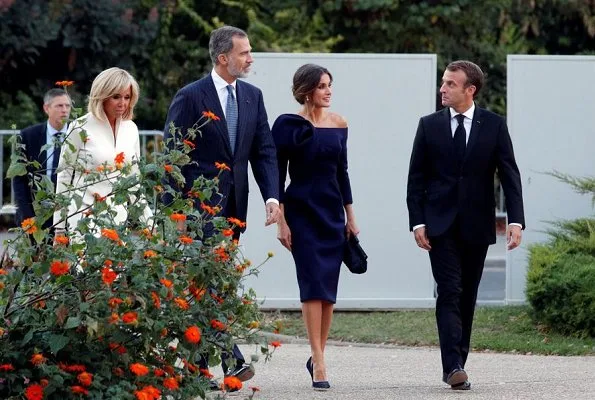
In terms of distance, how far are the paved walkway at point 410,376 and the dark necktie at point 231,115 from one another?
1376mm

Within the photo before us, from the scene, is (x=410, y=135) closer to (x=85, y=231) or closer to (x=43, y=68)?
(x=85, y=231)

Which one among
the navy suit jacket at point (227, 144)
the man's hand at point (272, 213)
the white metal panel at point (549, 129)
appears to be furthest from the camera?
the white metal panel at point (549, 129)

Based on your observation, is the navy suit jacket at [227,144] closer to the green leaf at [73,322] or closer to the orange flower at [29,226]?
the orange flower at [29,226]

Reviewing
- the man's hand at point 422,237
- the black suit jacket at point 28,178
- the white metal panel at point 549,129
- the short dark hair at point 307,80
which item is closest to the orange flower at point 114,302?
the man's hand at point 422,237

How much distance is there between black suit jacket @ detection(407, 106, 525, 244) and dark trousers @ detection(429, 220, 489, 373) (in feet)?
0.28

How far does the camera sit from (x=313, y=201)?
8094mm

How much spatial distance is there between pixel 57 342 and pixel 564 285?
5217mm

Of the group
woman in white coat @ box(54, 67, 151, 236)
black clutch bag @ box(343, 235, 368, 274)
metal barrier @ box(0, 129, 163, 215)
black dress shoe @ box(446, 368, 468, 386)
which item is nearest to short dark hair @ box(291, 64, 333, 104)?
black clutch bag @ box(343, 235, 368, 274)

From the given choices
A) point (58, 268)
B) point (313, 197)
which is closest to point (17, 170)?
point (58, 268)

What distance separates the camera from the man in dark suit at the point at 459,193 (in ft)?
25.8

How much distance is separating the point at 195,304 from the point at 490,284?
8.27m

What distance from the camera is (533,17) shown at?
837 inches

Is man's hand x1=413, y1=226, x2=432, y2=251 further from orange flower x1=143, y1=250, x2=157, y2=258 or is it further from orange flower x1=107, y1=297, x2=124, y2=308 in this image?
orange flower x1=107, y1=297, x2=124, y2=308

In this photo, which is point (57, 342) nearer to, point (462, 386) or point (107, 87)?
point (107, 87)
